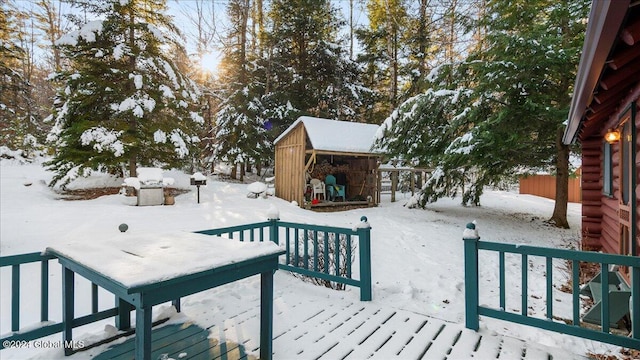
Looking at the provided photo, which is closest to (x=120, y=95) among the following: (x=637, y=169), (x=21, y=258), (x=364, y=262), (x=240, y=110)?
(x=240, y=110)

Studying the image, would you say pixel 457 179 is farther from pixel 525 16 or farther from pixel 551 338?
pixel 551 338

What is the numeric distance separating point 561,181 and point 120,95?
13859 millimetres

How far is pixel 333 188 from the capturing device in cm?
1278

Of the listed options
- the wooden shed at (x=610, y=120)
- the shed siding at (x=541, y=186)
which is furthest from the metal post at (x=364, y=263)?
the shed siding at (x=541, y=186)

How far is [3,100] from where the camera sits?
1420 centimetres

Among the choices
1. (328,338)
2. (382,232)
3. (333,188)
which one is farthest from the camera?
(333,188)

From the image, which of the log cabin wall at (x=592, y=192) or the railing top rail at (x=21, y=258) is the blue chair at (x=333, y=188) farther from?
the railing top rail at (x=21, y=258)

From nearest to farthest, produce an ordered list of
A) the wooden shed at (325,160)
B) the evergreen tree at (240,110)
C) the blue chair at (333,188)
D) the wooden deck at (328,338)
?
the wooden deck at (328,338)
the wooden shed at (325,160)
the blue chair at (333,188)
the evergreen tree at (240,110)

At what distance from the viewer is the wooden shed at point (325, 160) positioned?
1141 cm

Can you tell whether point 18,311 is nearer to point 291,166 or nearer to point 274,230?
point 274,230

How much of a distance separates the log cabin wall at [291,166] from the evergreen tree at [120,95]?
3436mm

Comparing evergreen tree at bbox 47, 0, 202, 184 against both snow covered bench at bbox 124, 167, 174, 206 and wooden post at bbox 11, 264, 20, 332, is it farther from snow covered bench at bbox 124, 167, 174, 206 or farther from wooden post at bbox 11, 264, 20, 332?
wooden post at bbox 11, 264, 20, 332

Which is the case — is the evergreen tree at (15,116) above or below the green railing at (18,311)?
above

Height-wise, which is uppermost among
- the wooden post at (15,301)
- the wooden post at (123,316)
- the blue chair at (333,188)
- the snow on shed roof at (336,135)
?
the snow on shed roof at (336,135)
